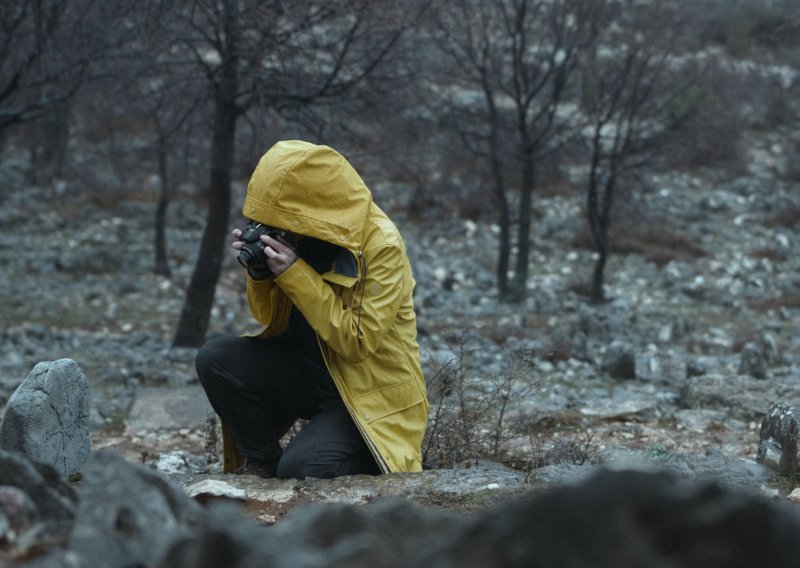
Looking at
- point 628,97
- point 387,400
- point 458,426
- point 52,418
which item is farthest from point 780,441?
point 628,97

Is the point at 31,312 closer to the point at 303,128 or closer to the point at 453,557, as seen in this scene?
the point at 303,128

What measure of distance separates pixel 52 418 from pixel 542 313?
10489 mm

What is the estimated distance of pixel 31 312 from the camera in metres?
13.3

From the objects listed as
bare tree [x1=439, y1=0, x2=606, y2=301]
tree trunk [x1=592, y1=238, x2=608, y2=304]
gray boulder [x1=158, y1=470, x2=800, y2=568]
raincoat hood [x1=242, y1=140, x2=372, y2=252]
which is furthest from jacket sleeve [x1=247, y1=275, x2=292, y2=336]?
tree trunk [x1=592, y1=238, x2=608, y2=304]

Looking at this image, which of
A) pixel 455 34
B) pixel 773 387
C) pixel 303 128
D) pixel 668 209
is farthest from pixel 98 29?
pixel 668 209

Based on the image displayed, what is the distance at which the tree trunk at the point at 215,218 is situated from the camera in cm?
1024

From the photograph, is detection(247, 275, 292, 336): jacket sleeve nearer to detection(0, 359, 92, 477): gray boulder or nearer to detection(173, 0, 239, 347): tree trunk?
detection(0, 359, 92, 477): gray boulder

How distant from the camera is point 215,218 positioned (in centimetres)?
1089

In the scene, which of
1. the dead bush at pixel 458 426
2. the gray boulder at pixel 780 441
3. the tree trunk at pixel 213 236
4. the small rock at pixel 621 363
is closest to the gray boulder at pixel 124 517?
the dead bush at pixel 458 426

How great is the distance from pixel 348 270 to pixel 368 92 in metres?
5.99

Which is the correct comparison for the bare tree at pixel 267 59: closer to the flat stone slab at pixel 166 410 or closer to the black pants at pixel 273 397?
the flat stone slab at pixel 166 410

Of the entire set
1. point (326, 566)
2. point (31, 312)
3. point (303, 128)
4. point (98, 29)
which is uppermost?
point (98, 29)

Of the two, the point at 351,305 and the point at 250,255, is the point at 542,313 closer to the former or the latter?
the point at 351,305

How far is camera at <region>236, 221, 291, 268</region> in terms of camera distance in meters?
4.21
